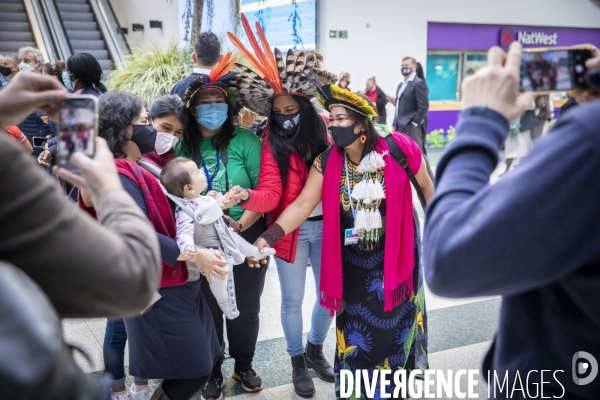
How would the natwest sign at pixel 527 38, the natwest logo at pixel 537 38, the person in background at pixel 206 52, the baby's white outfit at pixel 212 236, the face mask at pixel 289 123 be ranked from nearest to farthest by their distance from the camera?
1. the baby's white outfit at pixel 212 236
2. the face mask at pixel 289 123
3. the person in background at pixel 206 52
4. the natwest sign at pixel 527 38
5. the natwest logo at pixel 537 38

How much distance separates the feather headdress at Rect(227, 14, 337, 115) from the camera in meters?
2.79

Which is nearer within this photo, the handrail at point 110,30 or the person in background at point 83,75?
the person in background at point 83,75

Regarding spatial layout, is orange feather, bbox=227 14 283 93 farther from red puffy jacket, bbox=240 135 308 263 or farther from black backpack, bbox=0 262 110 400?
black backpack, bbox=0 262 110 400

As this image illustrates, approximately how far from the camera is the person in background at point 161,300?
6.88 ft

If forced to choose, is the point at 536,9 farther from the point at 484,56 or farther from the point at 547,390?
the point at 547,390

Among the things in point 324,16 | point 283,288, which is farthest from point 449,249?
point 324,16

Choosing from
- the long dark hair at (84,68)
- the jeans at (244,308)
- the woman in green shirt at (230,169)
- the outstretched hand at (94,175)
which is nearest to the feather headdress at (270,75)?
the woman in green shirt at (230,169)

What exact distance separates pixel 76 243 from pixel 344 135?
1.81 meters

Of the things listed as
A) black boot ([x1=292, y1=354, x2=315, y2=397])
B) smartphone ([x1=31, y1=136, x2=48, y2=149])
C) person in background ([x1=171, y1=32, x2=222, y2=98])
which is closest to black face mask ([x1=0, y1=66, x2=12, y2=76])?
smartphone ([x1=31, y1=136, x2=48, y2=149])

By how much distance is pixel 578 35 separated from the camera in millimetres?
14312

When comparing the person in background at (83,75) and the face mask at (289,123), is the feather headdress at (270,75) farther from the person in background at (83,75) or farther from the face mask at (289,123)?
the person in background at (83,75)

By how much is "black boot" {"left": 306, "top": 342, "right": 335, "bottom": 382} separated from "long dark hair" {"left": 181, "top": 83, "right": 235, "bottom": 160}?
1.26 m

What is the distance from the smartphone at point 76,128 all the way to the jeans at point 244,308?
5.93 feet

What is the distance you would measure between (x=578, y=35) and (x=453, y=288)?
15769 mm
